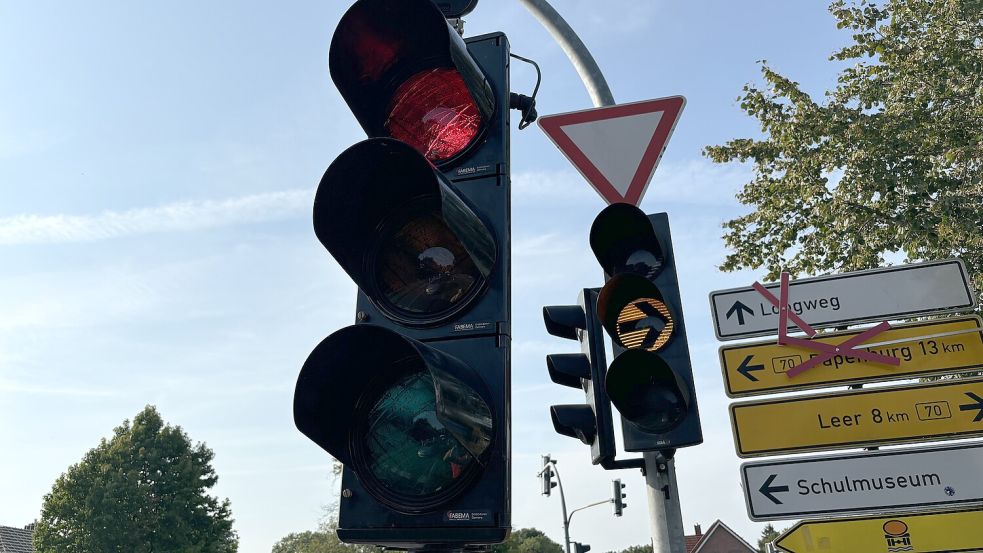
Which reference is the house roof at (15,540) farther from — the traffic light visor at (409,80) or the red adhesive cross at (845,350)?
the red adhesive cross at (845,350)

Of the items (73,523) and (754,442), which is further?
(73,523)

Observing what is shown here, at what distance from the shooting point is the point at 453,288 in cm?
238

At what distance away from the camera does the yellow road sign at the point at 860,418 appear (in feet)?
10.8

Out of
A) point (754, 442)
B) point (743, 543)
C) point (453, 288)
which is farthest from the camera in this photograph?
point (743, 543)

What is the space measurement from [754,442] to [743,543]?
53.7 m

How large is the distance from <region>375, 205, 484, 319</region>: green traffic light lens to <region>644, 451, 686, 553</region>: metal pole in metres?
A: 0.92

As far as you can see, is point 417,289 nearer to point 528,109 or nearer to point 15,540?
point 528,109

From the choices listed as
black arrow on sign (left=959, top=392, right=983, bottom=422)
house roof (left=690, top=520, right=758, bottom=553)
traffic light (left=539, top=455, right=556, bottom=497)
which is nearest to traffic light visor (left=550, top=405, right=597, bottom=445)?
black arrow on sign (left=959, top=392, right=983, bottom=422)

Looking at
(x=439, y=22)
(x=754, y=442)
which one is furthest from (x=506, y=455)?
(x=754, y=442)

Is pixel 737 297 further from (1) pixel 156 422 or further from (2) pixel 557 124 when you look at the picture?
(1) pixel 156 422

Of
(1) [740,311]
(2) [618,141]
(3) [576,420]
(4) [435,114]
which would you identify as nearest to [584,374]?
(3) [576,420]

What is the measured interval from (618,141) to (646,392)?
1227 mm

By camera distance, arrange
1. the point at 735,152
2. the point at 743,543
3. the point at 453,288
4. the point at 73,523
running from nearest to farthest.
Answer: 1. the point at 453,288
2. the point at 735,152
3. the point at 73,523
4. the point at 743,543

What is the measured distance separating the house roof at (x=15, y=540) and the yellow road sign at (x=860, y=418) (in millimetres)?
41771
